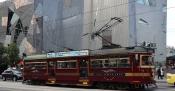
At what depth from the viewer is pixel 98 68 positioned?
33281 mm

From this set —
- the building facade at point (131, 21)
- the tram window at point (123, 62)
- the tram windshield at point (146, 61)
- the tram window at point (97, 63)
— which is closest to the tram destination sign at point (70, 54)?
the tram window at point (97, 63)

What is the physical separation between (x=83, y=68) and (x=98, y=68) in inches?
74.5

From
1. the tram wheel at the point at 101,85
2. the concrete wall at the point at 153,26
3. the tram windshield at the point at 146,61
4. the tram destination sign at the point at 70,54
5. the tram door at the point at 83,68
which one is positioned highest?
the concrete wall at the point at 153,26

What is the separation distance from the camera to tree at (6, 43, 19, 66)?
69.6m

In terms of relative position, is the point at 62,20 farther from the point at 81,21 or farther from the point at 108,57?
the point at 108,57

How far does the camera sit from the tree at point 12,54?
228 ft

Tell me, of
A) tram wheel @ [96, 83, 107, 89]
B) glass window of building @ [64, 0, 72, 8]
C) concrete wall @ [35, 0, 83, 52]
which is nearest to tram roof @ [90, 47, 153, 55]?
tram wheel @ [96, 83, 107, 89]

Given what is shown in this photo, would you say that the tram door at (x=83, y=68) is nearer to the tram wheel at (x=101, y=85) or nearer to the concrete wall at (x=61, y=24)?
the tram wheel at (x=101, y=85)

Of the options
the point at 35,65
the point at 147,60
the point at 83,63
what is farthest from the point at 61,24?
the point at 147,60

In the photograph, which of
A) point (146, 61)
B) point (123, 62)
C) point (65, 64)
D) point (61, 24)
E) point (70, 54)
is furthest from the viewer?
point (61, 24)

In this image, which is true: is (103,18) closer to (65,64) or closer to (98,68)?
(65,64)

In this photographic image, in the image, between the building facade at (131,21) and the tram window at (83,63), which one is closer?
the tram window at (83,63)

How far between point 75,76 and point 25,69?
369 inches

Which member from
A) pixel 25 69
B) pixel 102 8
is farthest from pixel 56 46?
pixel 25 69
